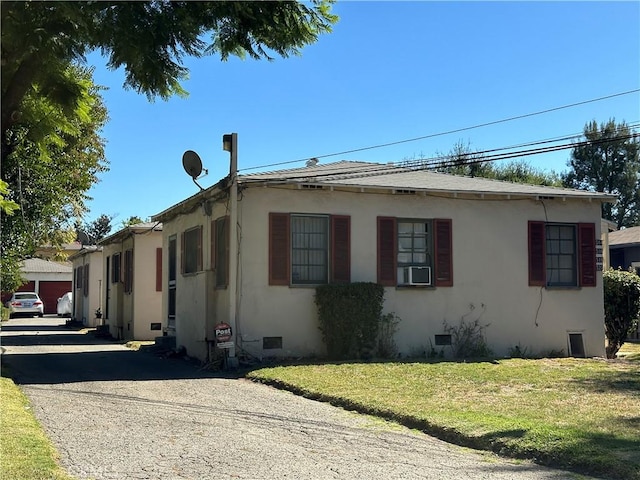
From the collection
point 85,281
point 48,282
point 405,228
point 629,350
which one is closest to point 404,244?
point 405,228

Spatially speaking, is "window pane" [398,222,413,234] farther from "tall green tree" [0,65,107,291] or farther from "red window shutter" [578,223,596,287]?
"tall green tree" [0,65,107,291]

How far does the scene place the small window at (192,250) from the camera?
613 inches

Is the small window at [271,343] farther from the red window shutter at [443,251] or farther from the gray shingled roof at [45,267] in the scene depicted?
the gray shingled roof at [45,267]

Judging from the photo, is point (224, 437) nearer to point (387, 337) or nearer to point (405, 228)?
point (387, 337)

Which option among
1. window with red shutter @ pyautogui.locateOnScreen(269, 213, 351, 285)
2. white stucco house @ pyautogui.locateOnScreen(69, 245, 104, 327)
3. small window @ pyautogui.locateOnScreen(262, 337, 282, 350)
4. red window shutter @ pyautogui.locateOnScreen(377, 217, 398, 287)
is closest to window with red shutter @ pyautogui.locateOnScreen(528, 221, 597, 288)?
red window shutter @ pyautogui.locateOnScreen(377, 217, 398, 287)

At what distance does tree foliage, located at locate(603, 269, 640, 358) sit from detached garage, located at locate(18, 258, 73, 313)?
34897 millimetres

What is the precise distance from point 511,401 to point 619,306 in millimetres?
10124

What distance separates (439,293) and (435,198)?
6.74 ft

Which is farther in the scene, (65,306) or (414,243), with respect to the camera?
(65,306)

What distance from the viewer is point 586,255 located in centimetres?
1596

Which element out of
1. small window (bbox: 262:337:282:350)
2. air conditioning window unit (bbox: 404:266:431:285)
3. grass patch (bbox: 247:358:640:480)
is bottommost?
grass patch (bbox: 247:358:640:480)

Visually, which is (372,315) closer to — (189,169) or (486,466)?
(189,169)

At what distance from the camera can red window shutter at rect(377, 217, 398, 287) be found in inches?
567

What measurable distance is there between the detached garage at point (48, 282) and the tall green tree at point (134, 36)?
132 ft
